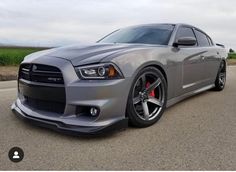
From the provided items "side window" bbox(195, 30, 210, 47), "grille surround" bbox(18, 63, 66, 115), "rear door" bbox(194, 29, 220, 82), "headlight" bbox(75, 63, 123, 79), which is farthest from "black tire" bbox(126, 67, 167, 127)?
"side window" bbox(195, 30, 210, 47)

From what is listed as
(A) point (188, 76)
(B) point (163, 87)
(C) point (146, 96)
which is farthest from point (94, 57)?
(A) point (188, 76)

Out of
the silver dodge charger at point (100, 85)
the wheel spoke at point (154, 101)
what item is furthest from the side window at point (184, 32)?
the wheel spoke at point (154, 101)

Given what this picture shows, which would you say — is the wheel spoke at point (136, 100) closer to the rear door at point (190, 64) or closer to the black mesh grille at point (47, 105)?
the black mesh grille at point (47, 105)

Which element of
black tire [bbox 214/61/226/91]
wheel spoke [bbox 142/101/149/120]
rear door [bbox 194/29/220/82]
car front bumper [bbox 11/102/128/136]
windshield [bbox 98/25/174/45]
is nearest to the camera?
car front bumper [bbox 11/102/128/136]

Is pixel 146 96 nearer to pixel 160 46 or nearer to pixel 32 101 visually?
pixel 160 46

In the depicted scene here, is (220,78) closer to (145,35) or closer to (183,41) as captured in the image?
(183,41)

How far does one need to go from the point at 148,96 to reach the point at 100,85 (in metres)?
0.93

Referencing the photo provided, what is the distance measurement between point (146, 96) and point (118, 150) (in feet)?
3.46

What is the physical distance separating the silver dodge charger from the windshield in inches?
1.7

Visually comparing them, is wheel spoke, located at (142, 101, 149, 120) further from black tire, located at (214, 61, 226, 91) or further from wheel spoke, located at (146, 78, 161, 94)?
black tire, located at (214, 61, 226, 91)

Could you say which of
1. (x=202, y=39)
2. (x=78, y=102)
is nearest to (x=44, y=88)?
(x=78, y=102)

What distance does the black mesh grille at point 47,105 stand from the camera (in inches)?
134

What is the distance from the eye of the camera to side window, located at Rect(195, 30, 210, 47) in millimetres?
5636

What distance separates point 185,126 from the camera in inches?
155
